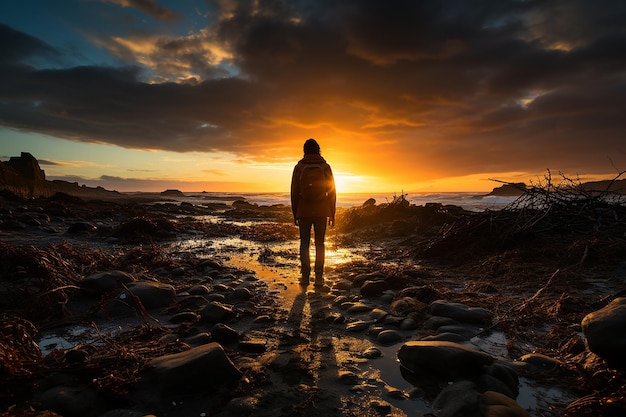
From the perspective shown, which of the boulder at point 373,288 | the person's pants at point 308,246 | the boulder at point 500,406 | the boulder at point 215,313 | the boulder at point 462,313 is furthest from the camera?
the person's pants at point 308,246

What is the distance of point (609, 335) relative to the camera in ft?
7.84

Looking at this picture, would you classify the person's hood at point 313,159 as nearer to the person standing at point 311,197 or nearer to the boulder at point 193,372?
the person standing at point 311,197

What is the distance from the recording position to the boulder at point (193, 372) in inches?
97.2

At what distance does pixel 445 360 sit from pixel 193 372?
2029 mm

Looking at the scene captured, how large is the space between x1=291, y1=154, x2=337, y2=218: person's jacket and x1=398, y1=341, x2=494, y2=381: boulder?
4103 millimetres

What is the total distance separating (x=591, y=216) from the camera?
7.40 metres

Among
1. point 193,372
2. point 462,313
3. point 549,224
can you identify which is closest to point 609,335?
point 462,313

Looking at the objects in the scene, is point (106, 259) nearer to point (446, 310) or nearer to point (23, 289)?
point (23, 289)

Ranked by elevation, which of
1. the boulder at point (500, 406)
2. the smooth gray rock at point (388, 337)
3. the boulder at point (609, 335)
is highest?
the boulder at point (609, 335)

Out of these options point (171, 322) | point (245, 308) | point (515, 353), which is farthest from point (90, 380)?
point (515, 353)

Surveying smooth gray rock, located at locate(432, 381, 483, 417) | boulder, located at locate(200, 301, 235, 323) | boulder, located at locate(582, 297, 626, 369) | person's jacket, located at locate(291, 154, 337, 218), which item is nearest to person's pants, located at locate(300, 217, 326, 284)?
person's jacket, located at locate(291, 154, 337, 218)

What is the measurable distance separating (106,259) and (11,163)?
35650 millimetres

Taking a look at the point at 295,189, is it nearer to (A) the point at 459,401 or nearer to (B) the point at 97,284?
(B) the point at 97,284

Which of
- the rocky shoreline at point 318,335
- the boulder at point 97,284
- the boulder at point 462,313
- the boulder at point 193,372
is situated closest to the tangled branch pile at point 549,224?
the rocky shoreline at point 318,335
